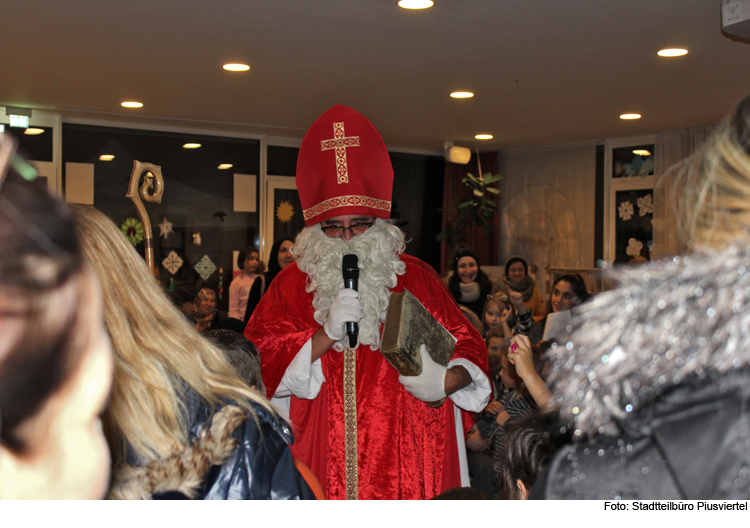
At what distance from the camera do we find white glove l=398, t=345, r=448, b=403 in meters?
2.01

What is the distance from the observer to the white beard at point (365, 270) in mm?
2275

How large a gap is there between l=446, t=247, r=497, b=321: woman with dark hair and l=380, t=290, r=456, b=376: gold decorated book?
3025 millimetres

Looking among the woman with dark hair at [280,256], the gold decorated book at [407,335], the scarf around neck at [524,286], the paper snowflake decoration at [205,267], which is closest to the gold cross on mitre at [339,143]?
the gold decorated book at [407,335]

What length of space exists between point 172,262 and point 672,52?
16.8 ft

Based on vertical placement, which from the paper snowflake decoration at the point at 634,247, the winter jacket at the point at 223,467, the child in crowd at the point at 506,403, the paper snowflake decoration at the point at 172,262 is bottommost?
the child in crowd at the point at 506,403

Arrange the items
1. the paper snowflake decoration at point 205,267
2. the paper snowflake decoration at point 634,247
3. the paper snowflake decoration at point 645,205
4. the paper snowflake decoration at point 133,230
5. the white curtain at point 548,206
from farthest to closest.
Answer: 1. the white curtain at point 548,206
2. the paper snowflake decoration at point 634,247
3. the paper snowflake decoration at point 645,205
4. the paper snowflake decoration at point 205,267
5. the paper snowflake decoration at point 133,230

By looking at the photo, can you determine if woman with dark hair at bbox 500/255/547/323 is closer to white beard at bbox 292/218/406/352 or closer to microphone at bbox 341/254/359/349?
white beard at bbox 292/218/406/352

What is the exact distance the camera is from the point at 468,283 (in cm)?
514

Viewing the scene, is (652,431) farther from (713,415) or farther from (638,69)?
(638,69)

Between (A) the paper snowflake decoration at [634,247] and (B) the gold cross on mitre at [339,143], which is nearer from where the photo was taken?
(B) the gold cross on mitre at [339,143]

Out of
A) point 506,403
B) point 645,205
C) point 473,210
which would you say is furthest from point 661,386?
point 473,210

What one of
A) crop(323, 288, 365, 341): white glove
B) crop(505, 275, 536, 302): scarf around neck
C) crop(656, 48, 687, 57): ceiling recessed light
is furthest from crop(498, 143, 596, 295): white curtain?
crop(323, 288, 365, 341): white glove

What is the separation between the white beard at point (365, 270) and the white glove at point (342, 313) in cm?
15

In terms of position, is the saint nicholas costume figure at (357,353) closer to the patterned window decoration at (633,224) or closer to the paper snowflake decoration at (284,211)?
the paper snowflake decoration at (284,211)
